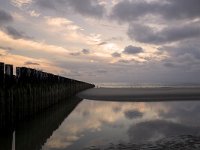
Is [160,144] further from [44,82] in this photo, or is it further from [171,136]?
[44,82]

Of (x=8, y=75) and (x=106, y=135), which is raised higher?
(x=8, y=75)

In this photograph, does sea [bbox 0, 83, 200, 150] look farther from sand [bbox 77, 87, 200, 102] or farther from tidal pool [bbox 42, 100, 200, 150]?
sand [bbox 77, 87, 200, 102]

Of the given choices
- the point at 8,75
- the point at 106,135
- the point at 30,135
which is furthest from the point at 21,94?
the point at 106,135

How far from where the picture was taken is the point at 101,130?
11.0 m

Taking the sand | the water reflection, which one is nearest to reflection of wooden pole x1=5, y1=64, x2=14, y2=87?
the water reflection

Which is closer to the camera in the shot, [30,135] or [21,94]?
[30,135]

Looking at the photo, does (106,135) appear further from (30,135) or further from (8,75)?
(8,75)

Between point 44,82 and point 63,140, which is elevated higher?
point 44,82

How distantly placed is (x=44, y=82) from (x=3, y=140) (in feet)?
32.6

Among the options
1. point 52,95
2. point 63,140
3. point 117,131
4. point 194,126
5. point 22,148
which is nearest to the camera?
point 22,148

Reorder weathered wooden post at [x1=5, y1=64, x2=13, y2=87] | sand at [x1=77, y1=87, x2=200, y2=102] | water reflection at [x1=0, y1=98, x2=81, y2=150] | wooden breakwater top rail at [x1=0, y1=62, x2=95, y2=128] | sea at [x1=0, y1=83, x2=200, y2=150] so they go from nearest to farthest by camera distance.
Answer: sea at [x1=0, y1=83, x2=200, y2=150], water reflection at [x1=0, y1=98, x2=81, y2=150], wooden breakwater top rail at [x1=0, y1=62, x2=95, y2=128], weathered wooden post at [x1=5, y1=64, x2=13, y2=87], sand at [x1=77, y1=87, x2=200, y2=102]

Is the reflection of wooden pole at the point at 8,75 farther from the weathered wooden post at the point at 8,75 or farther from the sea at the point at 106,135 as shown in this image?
the sea at the point at 106,135

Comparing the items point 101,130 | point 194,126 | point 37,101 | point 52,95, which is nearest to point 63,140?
point 101,130

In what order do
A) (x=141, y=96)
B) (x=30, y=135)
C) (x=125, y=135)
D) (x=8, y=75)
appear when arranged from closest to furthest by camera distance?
(x=125, y=135) < (x=30, y=135) < (x=8, y=75) < (x=141, y=96)
